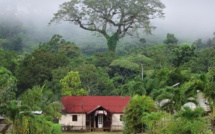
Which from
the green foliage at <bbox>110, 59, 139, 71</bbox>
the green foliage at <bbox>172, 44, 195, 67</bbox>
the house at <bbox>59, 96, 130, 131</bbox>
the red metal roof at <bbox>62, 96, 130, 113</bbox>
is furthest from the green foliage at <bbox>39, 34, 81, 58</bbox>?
the house at <bbox>59, 96, 130, 131</bbox>

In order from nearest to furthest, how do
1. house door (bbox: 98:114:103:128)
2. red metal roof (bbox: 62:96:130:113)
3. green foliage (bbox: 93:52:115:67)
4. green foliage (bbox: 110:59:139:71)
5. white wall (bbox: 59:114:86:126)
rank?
1. white wall (bbox: 59:114:86:126)
2. red metal roof (bbox: 62:96:130:113)
3. house door (bbox: 98:114:103:128)
4. green foliage (bbox: 110:59:139:71)
5. green foliage (bbox: 93:52:115:67)

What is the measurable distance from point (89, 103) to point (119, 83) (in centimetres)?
1451

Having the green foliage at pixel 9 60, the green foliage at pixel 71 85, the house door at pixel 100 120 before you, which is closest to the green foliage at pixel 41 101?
the green foliage at pixel 71 85

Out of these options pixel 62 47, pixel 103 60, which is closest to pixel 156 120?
pixel 103 60

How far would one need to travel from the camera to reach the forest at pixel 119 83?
1011 inches

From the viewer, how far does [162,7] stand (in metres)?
67.4

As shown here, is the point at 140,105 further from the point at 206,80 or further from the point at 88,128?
the point at 88,128

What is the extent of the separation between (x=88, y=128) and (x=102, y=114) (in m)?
2.35

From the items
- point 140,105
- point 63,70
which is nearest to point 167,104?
point 140,105

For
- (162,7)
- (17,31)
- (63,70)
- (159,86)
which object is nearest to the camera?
(159,86)

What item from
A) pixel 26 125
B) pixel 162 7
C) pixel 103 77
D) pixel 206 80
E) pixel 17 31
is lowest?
pixel 26 125

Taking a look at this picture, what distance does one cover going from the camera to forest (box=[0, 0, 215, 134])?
2567 cm

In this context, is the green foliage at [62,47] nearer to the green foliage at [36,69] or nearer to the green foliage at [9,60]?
the green foliage at [9,60]

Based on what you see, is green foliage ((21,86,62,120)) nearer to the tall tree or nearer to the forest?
the forest
